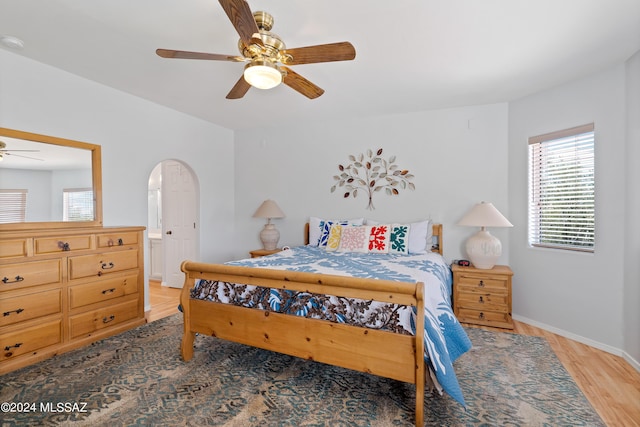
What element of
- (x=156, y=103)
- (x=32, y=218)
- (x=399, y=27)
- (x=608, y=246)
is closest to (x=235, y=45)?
(x=399, y=27)

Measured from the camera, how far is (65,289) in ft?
8.32

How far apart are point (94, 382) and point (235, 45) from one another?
2595 mm

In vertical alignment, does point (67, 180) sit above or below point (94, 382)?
above

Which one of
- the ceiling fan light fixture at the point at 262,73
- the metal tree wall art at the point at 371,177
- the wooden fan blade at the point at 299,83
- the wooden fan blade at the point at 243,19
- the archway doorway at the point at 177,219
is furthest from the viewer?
the archway doorway at the point at 177,219

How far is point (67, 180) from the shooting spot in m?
2.82

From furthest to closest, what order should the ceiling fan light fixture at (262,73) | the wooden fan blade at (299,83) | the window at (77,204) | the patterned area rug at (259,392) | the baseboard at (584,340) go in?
the window at (77,204) → the baseboard at (584,340) → the wooden fan blade at (299,83) → the ceiling fan light fixture at (262,73) → the patterned area rug at (259,392)

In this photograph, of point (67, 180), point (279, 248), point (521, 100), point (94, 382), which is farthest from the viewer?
point (279, 248)

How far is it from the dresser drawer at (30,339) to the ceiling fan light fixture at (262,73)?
8.21 feet

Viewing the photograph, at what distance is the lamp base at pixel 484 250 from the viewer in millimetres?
3193

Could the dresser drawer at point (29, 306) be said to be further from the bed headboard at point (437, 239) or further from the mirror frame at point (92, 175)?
the bed headboard at point (437, 239)

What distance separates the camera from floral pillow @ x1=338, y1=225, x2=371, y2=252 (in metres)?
3.44

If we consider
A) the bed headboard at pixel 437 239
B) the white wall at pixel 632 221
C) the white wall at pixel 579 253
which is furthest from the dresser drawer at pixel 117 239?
the white wall at pixel 632 221

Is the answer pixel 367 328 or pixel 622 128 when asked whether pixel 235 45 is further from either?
pixel 622 128

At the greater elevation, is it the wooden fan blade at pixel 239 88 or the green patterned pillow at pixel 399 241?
the wooden fan blade at pixel 239 88
